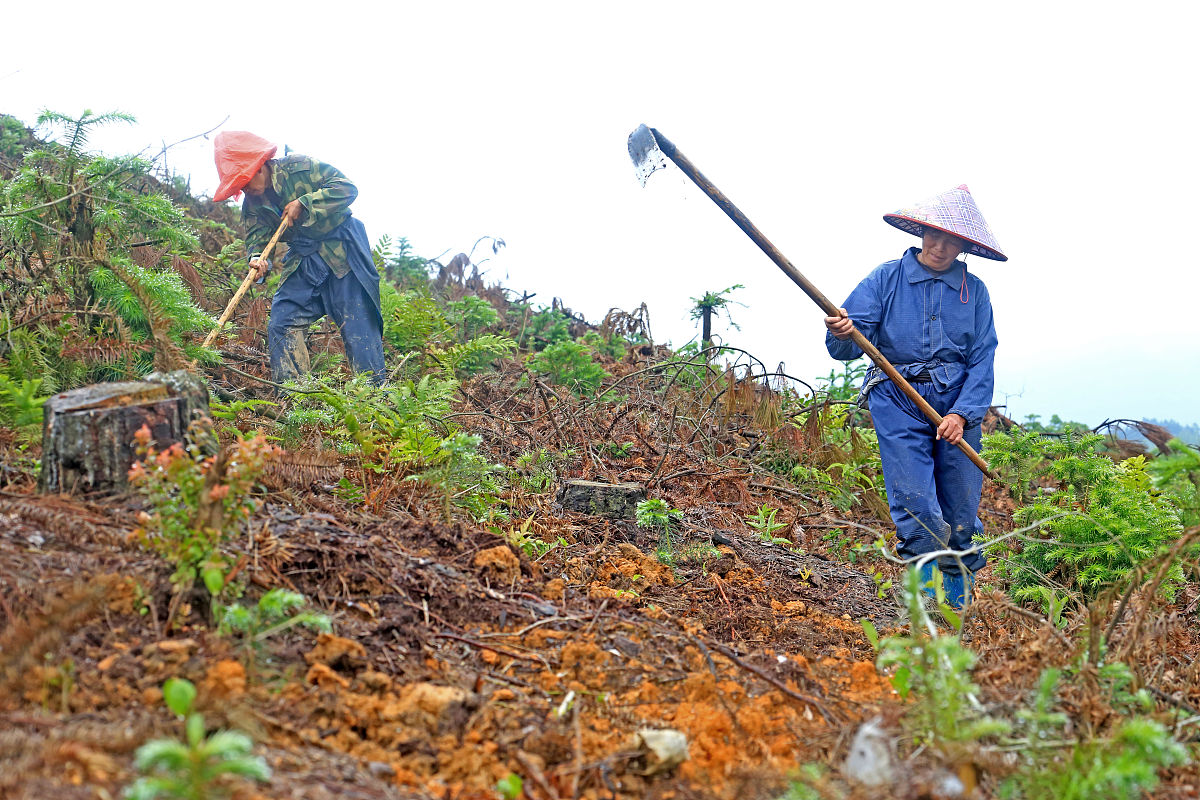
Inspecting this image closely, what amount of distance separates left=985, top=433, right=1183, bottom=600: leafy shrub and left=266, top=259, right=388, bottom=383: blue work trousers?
5008 mm

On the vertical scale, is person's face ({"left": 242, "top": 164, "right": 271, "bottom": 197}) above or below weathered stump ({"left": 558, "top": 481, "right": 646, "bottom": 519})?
above

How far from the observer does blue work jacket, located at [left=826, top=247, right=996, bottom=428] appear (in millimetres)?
4734

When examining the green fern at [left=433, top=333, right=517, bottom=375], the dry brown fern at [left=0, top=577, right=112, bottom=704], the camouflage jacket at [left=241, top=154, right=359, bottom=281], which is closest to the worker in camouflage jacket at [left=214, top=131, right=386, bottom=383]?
the camouflage jacket at [left=241, top=154, right=359, bottom=281]

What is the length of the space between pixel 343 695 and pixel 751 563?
3.16 m

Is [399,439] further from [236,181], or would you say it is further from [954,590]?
[236,181]

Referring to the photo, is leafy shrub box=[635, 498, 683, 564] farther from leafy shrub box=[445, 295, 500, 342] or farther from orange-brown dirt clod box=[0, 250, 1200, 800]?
leafy shrub box=[445, 295, 500, 342]

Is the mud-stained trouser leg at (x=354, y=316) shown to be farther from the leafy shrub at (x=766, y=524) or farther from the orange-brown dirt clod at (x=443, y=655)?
the leafy shrub at (x=766, y=524)

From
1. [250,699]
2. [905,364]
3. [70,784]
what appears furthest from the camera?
[905,364]

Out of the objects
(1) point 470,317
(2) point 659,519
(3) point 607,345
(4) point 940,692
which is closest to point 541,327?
(3) point 607,345

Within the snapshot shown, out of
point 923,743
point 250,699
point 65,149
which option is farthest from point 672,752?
point 65,149

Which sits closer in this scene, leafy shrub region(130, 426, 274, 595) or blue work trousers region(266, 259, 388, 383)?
leafy shrub region(130, 426, 274, 595)

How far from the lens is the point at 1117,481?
15.1ft

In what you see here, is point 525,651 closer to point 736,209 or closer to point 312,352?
point 736,209

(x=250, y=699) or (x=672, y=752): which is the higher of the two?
(x=250, y=699)
